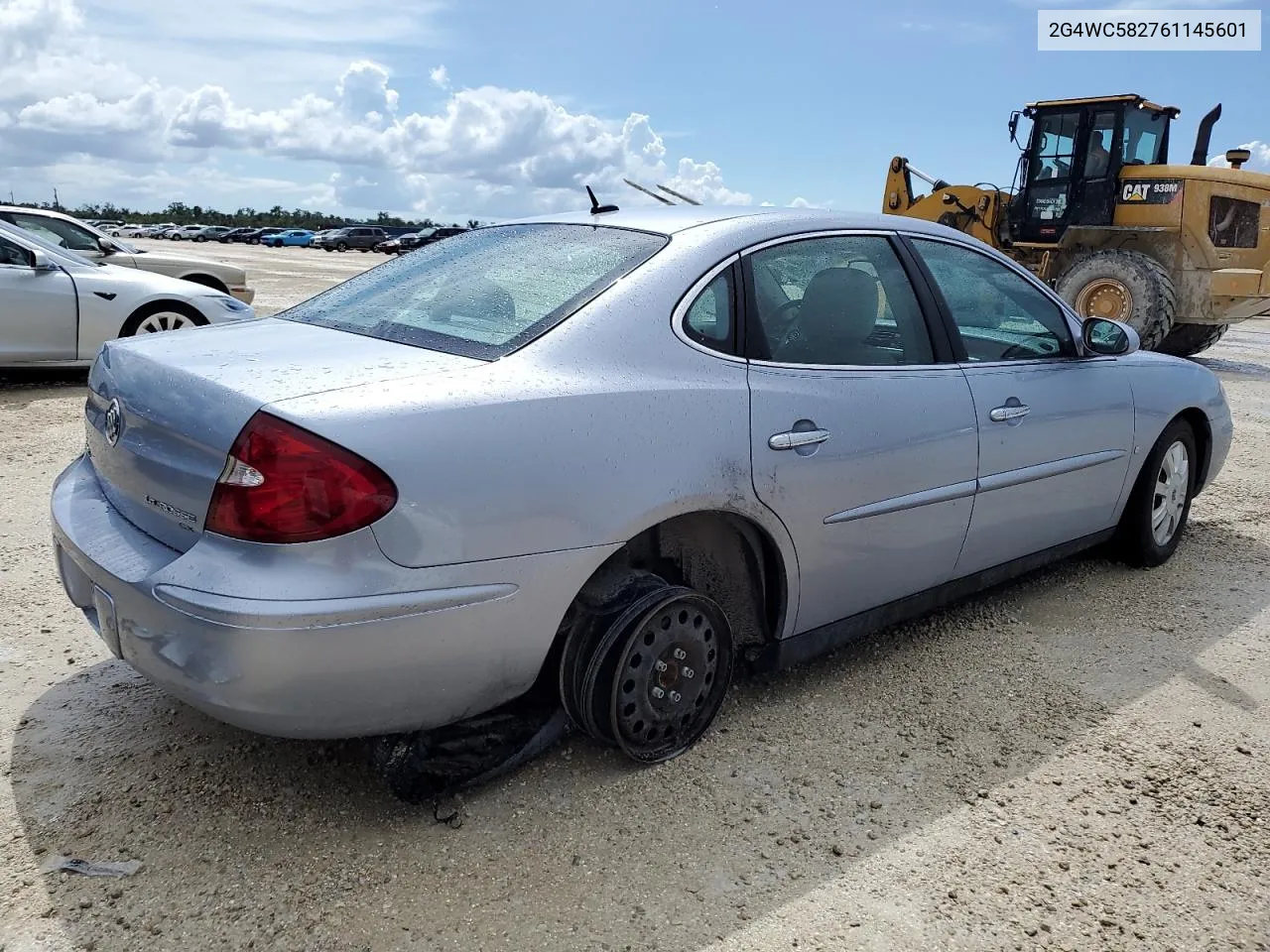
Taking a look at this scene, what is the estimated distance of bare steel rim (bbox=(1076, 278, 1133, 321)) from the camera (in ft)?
39.0

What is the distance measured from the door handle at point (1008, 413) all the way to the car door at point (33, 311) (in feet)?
23.8

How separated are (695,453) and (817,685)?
3.74 feet

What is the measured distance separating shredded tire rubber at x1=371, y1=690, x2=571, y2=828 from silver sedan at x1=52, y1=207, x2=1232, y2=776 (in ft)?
0.36

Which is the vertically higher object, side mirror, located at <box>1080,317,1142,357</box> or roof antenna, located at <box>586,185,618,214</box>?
roof antenna, located at <box>586,185,618,214</box>

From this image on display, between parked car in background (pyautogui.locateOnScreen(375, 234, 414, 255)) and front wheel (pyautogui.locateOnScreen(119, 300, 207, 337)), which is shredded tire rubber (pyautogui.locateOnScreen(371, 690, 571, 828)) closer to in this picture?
front wheel (pyautogui.locateOnScreen(119, 300, 207, 337))

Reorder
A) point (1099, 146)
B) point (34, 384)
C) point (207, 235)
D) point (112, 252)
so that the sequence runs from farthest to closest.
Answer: point (207, 235), point (1099, 146), point (112, 252), point (34, 384)

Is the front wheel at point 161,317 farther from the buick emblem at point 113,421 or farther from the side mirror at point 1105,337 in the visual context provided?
the side mirror at point 1105,337

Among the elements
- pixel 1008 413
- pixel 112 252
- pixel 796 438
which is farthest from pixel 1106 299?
pixel 112 252

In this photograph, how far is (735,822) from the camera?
253 centimetres

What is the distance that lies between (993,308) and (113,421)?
9.56ft

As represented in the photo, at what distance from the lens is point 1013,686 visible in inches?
131

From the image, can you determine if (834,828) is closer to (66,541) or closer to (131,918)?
(131,918)

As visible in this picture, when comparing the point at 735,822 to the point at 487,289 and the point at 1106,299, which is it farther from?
the point at 1106,299

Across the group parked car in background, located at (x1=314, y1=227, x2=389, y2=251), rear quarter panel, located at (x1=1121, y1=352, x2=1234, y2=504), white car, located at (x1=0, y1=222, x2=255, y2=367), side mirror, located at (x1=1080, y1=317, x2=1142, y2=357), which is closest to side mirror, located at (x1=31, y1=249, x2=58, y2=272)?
white car, located at (x1=0, y1=222, x2=255, y2=367)
